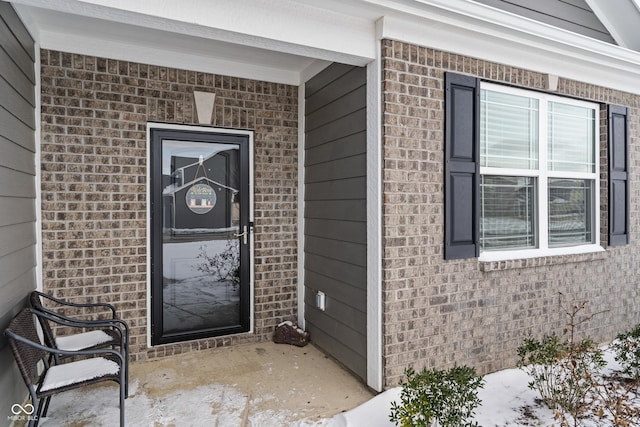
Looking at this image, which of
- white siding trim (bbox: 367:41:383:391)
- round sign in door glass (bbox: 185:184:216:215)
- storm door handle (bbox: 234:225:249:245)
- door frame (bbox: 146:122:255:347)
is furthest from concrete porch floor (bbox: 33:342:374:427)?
round sign in door glass (bbox: 185:184:216:215)

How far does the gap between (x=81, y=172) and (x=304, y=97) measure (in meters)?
2.14

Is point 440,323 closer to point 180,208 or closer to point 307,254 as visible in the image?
point 307,254

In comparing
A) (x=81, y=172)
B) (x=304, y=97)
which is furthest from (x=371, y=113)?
(x=81, y=172)

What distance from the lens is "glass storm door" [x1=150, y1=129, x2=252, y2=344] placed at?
3.63 meters

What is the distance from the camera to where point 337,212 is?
348 cm

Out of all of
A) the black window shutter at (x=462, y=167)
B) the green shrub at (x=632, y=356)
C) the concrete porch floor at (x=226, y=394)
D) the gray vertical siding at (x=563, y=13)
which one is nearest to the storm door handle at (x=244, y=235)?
the concrete porch floor at (x=226, y=394)

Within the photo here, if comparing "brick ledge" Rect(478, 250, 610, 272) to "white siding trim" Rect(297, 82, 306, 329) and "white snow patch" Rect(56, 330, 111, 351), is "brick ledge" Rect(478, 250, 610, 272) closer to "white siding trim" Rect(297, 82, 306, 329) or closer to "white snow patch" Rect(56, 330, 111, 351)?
"white siding trim" Rect(297, 82, 306, 329)

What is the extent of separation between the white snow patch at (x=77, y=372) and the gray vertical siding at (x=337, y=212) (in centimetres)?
172

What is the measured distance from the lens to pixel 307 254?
4.06 m

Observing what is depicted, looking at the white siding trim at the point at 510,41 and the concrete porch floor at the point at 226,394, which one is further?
the white siding trim at the point at 510,41

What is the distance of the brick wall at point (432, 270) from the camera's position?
291cm

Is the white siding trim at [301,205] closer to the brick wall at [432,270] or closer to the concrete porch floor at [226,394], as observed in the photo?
the concrete porch floor at [226,394]

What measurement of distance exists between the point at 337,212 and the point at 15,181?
230cm

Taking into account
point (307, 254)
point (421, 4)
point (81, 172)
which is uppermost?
point (421, 4)
